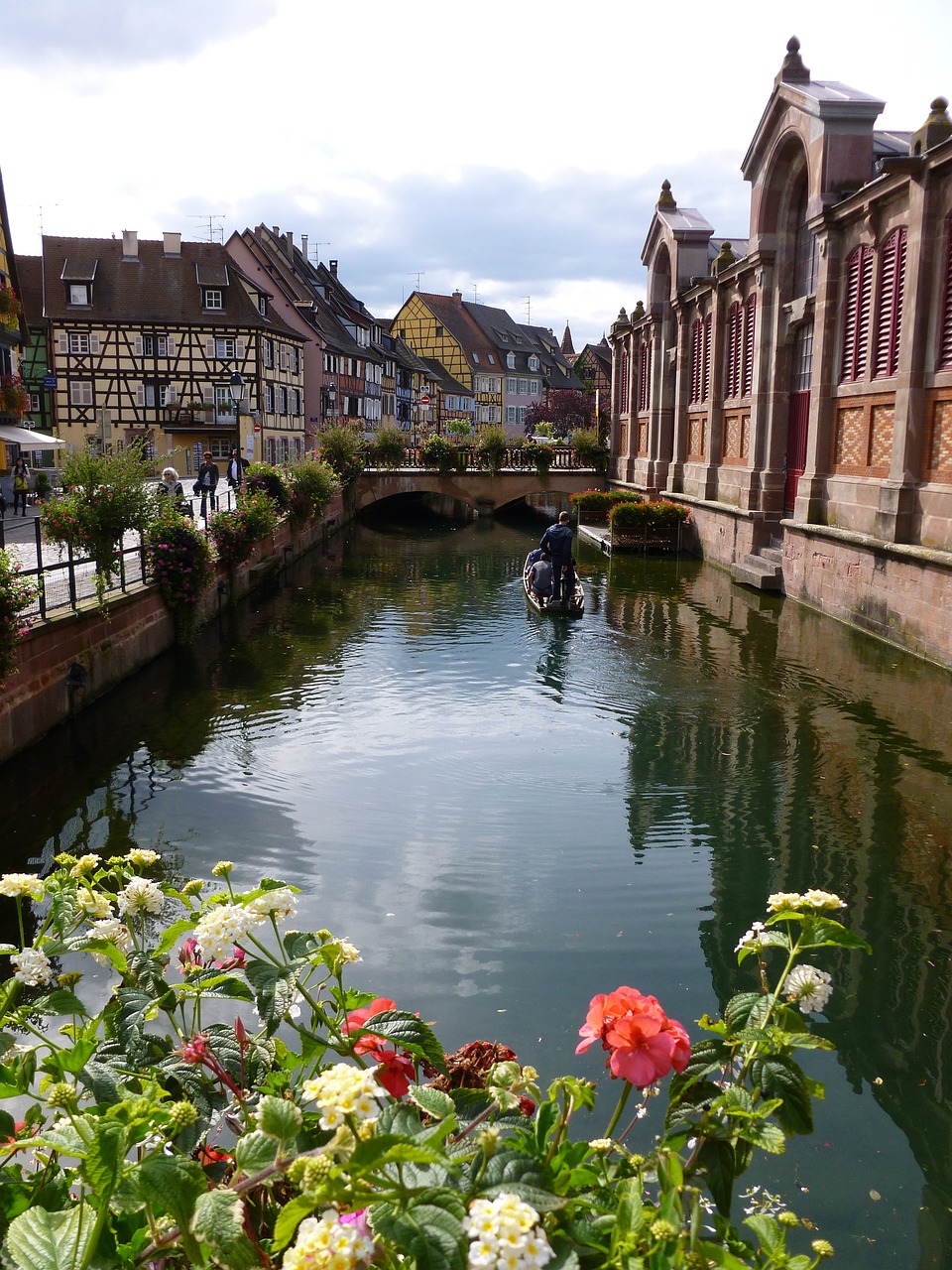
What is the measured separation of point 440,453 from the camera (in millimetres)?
43656

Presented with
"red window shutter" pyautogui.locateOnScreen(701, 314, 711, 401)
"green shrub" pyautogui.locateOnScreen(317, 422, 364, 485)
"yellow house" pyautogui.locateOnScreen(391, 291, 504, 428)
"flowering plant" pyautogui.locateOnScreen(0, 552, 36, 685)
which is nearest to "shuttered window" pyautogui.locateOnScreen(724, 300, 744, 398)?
"red window shutter" pyautogui.locateOnScreen(701, 314, 711, 401)

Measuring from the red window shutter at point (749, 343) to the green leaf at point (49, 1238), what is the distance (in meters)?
25.9

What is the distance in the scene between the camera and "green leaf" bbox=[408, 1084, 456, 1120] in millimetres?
2166

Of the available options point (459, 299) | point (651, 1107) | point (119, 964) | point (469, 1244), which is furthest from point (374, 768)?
point (459, 299)

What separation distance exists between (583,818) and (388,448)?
3588 cm

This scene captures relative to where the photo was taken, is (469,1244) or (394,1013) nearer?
(469,1244)

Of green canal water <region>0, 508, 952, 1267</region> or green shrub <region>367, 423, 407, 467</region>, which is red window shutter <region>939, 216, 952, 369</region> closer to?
green canal water <region>0, 508, 952, 1267</region>

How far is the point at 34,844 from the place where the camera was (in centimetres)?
896

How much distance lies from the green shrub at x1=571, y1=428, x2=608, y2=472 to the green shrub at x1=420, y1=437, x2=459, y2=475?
5097 mm

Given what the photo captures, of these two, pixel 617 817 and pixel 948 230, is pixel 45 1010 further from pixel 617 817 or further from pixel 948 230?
pixel 948 230

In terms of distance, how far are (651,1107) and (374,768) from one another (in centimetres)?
599

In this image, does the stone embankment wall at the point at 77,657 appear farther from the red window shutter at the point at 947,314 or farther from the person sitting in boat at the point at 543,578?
the red window shutter at the point at 947,314

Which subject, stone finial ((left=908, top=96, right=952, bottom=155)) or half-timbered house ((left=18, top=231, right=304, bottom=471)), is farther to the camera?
half-timbered house ((left=18, top=231, right=304, bottom=471))

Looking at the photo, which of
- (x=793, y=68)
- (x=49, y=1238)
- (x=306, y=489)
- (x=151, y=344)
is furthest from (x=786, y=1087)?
(x=151, y=344)
